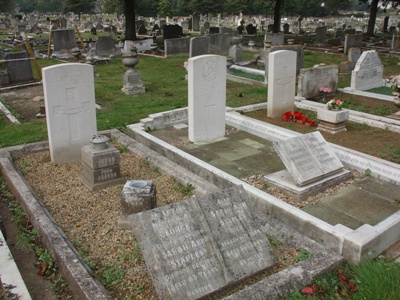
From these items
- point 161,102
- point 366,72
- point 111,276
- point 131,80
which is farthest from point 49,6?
point 111,276

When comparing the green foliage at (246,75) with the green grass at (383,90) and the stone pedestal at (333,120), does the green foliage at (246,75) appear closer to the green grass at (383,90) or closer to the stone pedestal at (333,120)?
the green grass at (383,90)

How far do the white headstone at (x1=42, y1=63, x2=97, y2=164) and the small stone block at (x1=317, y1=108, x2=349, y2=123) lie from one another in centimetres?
482

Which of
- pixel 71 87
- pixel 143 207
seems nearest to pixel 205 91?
pixel 71 87

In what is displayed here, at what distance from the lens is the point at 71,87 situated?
6902mm

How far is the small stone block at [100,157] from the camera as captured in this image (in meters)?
6.18

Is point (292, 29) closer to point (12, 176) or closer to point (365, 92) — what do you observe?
point (365, 92)

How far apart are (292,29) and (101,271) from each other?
38.0 metres

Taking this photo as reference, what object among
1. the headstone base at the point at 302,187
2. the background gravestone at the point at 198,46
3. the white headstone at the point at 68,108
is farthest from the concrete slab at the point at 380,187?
the background gravestone at the point at 198,46

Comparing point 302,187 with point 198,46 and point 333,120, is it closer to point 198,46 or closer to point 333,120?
point 333,120

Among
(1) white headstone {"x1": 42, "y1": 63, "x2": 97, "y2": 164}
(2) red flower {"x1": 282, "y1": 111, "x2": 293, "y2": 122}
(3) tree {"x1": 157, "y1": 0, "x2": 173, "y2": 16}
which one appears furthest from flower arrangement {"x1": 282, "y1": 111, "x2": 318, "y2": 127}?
(3) tree {"x1": 157, "y1": 0, "x2": 173, "y2": 16}

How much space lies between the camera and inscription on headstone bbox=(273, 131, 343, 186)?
583 cm

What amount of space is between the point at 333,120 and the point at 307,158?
304cm

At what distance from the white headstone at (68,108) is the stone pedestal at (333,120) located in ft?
15.9

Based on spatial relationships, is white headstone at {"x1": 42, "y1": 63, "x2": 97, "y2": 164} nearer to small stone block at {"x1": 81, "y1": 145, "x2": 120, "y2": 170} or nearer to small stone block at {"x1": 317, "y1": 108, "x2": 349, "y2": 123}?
small stone block at {"x1": 81, "y1": 145, "x2": 120, "y2": 170}
